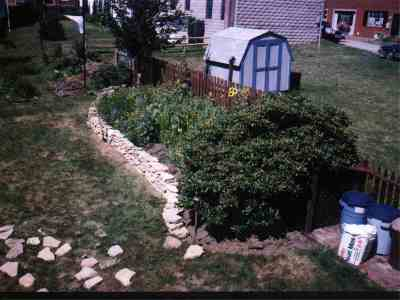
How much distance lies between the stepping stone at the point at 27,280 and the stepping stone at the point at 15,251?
63 cm

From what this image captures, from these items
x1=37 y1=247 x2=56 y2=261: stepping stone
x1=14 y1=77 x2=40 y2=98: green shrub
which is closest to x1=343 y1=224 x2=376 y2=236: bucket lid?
x1=37 y1=247 x2=56 y2=261: stepping stone

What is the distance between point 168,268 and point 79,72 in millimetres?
13762

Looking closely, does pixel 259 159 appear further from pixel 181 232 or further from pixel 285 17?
pixel 285 17

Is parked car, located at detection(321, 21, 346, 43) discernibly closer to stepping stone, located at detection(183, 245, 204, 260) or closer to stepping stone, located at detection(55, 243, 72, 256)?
stepping stone, located at detection(183, 245, 204, 260)

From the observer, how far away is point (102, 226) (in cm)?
730

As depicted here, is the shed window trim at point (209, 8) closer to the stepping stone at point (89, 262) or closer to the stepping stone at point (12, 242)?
the stepping stone at point (12, 242)

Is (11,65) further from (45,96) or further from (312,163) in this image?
(312,163)

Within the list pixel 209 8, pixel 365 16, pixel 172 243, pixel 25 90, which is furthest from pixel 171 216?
pixel 365 16

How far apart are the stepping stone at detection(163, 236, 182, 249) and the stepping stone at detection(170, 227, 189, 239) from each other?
0.39ft

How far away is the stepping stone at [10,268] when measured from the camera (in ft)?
19.8

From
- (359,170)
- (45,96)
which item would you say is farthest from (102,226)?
(45,96)

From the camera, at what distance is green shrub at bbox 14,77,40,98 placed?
15570 mm

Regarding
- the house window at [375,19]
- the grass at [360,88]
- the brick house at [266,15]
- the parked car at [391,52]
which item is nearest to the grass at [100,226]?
the grass at [360,88]

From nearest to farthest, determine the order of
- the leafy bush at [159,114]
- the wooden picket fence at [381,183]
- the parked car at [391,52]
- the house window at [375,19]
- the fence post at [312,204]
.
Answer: the wooden picket fence at [381,183] → the fence post at [312,204] → the leafy bush at [159,114] → the parked car at [391,52] → the house window at [375,19]
